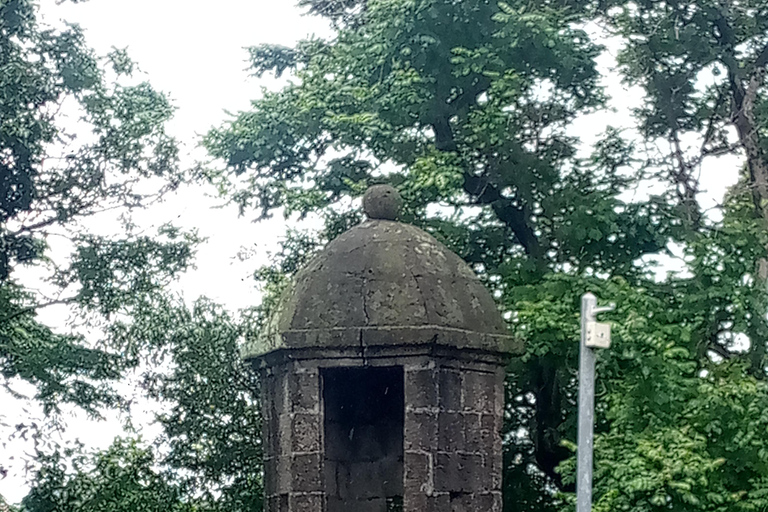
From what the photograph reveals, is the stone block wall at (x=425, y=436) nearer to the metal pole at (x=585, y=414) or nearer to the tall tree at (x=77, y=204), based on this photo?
the metal pole at (x=585, y=414)

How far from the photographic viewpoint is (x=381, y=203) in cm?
Answer: 814

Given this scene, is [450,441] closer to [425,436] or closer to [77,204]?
[425,436]

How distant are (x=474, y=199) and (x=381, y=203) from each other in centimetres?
647

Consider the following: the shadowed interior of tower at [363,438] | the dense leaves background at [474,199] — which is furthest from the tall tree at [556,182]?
the shadowed interior of tower at [363,438]

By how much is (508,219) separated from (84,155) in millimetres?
5366

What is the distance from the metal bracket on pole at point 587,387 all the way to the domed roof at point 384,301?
110cm

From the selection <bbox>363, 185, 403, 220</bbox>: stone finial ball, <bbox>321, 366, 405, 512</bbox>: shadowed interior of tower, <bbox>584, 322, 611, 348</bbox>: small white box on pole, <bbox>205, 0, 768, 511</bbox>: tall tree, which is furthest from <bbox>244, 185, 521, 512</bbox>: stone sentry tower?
<bbox>205, 0, 768, 511</bbox>: tall tree

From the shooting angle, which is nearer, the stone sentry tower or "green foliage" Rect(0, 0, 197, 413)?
the stone sentry tower

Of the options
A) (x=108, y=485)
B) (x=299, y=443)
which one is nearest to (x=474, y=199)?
(x=108, y=485)

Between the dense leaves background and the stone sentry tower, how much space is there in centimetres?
395

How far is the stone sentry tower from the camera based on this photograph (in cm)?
734

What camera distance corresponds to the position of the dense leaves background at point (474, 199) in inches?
506

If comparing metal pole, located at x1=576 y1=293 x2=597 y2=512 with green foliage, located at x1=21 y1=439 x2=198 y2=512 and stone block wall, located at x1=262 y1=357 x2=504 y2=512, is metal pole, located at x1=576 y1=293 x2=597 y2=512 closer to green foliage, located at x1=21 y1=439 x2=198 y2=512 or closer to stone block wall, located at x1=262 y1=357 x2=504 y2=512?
stone block wall, located at x1=262 y1=357 x2=504 y2=512

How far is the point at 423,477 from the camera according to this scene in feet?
23.9
